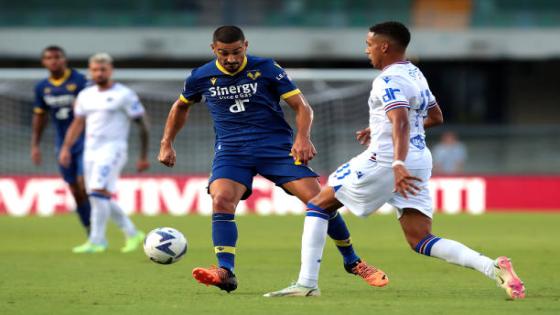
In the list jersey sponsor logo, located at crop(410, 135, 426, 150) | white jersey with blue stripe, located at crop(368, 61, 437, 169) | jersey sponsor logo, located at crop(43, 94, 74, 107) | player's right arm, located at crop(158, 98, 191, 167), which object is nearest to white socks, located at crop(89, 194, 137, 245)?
jersey sponsor logo, located at crop(43, 94, 74, 107)

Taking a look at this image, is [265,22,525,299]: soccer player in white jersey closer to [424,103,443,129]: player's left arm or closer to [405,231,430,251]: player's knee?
[405,231,430,251]: player's knee

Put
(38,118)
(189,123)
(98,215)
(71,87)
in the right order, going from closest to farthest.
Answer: (98,215) → (71,87) → (38,118) → (189,123)

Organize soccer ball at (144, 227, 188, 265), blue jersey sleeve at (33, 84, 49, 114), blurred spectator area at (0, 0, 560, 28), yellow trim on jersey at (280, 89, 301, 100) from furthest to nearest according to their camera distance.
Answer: blurred spectator area at (0, 0, 560, 28)
blue jersey sleeve at (33, 84, 49, 114)
soccer ball at (144, 227, 188, 265)
yellow trim on jersey at (280, 89, 301, 100)

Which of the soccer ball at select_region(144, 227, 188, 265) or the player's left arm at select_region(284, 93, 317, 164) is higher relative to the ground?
the player's left arm at select_region(284, 93, 317, 164)

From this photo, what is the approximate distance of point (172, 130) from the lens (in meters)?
9.12

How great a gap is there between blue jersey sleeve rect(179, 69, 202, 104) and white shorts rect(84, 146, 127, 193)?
442 centimetres

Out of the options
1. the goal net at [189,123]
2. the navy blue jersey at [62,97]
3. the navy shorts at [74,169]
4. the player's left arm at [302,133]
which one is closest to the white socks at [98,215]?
the navy shorts at [74,169]

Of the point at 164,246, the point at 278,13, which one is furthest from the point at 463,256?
the point at 278,13

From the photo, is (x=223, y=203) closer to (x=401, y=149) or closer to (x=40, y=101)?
(x=401, y=149)

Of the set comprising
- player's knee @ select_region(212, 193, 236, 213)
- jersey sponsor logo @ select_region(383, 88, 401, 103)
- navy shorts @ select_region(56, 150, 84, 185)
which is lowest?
navy shorts @ select_region(56, 150, 84, 185)

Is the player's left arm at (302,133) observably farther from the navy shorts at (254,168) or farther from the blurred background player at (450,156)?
the blurred background player at (450,156)

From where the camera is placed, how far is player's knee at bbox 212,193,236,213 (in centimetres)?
868

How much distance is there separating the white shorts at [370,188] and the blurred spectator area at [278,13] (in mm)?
24429

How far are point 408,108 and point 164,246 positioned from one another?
7.87 ft
